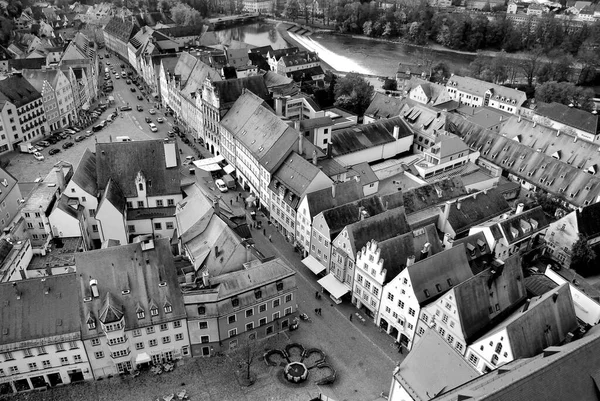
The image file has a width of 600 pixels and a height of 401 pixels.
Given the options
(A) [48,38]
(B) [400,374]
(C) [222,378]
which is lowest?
(C) [222,378]

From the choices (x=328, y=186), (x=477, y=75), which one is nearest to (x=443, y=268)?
(x=328, y=186)

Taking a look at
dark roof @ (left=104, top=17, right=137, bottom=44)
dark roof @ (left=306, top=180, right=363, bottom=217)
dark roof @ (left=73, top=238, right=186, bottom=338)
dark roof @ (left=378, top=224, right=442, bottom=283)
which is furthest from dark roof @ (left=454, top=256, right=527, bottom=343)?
dark roof @ (left=104, top=17, right=137, bottom=44)

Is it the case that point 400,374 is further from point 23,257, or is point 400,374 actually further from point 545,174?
point 545,174

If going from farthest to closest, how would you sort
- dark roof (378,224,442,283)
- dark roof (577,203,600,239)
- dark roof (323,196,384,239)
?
dark roof (577,203,600,239) → dark roof (323,196,384,239) → dark roof (378,224,442,283)

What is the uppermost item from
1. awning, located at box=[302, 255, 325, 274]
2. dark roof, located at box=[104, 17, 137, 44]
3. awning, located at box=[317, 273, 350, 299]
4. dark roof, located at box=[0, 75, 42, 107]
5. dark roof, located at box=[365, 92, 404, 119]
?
dark roof, located at box=[104, 17, 137, 44]

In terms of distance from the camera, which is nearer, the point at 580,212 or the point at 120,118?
the point at 580,212

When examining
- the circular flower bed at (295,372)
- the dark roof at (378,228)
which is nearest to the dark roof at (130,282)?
the circular flower bed at (295,372)

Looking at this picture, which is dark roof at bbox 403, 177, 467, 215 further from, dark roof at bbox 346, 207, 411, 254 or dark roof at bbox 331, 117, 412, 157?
dark roof at bbox 331, 117, 412, 157
